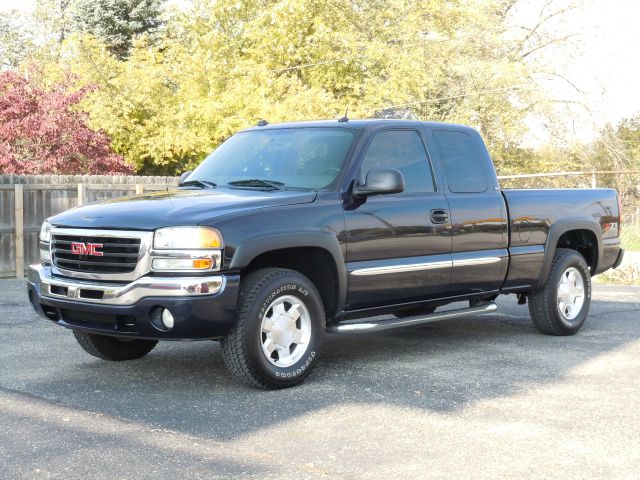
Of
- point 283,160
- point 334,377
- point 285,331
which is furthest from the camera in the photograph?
point 283,160

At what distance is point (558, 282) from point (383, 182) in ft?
9.73

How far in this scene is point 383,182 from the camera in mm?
6992

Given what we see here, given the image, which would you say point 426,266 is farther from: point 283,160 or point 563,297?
point 563,297

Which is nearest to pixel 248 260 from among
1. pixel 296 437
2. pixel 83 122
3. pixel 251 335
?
pixel 251 335

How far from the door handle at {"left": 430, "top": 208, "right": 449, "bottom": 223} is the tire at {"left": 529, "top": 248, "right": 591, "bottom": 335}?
1.81 m

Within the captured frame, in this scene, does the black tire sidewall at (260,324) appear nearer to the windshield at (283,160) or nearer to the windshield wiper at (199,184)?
the windshield at (283,160)

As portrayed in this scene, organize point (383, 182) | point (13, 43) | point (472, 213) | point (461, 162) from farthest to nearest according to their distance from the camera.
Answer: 1. point (13, 43)
2. point (461, 162)
3. point (472, 213)
4. point (383, 182)

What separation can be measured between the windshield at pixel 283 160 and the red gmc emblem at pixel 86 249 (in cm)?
138

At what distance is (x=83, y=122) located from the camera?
25500 mm

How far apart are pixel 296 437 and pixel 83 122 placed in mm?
21502

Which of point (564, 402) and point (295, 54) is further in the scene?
point (295, 54)

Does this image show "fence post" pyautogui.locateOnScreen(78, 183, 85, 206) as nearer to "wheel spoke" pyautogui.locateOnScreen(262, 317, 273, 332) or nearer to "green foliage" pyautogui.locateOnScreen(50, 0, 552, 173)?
"green foliage" pyautogui.locateOnScreen(50, 0, 552, 173)

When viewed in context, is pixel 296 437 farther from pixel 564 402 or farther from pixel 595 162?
pixel 595 162

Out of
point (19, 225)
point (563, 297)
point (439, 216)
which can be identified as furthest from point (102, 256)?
point (19, 225)
